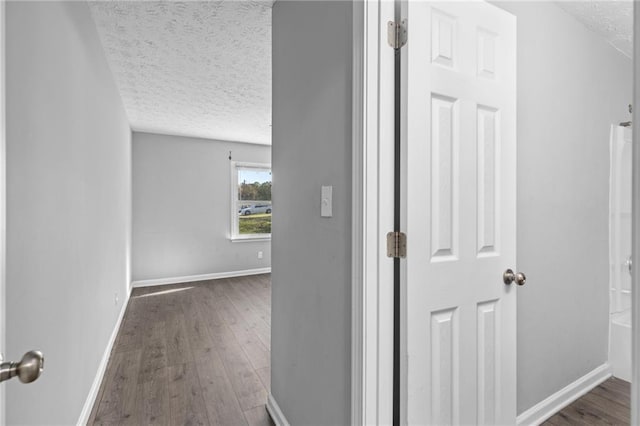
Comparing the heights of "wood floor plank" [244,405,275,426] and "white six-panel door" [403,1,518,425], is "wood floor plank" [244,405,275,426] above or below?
below

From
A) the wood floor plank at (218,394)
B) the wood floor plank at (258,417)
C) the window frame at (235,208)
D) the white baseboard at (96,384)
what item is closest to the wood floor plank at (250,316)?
the wood floor plank at (218,394)

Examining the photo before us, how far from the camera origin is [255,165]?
5809 millimetres

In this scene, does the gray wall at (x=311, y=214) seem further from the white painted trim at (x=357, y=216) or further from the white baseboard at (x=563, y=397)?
the white baseboard at (x=563, y=397)

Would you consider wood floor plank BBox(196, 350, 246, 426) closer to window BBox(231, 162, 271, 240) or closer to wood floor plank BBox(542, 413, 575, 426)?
wood floor plank BBox(542, 413, 575, 426)

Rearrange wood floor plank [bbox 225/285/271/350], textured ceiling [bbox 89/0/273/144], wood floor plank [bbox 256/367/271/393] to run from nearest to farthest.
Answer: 1. textured ceiling [bbox 89/0/273/144]
2. wood floor plank [bbox 256/367/271/393]
3. wood floor plank [bbox 225/285/271/350]

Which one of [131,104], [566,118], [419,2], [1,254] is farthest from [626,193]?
[131,104]

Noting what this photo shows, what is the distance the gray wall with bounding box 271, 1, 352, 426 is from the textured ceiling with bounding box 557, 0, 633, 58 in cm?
156

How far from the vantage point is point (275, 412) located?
1819mm

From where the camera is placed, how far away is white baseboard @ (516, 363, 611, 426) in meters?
1.70

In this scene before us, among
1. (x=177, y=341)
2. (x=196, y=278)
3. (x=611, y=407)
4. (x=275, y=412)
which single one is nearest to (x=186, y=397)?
(x=275, y=412)

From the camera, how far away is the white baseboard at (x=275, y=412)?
1.72 meters

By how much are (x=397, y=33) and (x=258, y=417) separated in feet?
6.86

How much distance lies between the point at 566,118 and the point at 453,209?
1.28 metres

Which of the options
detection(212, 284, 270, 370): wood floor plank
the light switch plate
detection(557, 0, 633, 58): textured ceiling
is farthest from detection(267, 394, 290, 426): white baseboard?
detection(557, 0, 633, 58): textured ceiling
